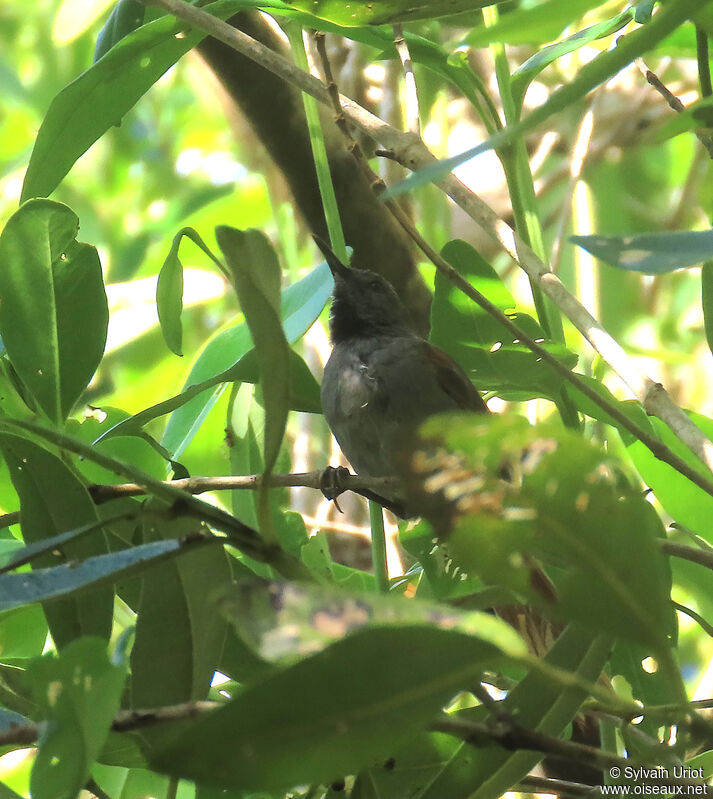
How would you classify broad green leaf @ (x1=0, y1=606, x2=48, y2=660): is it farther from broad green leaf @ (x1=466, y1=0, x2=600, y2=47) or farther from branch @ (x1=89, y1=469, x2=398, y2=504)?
broad green leaf @ (x1=466, y1=0, x2=600, y2=47)

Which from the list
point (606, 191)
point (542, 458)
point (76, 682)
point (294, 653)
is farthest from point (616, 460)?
point (606, 191)

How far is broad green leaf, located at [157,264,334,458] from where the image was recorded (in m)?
1.28

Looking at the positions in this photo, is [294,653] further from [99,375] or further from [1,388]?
[99,375]

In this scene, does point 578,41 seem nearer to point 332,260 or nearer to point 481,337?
point 481,337

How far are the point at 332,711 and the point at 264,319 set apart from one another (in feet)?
0.90

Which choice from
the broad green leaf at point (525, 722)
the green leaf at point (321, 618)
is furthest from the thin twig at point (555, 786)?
the green leaf at point (321, 618)

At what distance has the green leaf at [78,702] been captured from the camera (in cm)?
60

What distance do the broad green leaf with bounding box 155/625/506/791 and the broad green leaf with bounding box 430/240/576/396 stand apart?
0.72 metres

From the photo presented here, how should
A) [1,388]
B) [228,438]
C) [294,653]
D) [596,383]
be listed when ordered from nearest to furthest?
[294,653]
[1,388]
[596,383]
[228,438]

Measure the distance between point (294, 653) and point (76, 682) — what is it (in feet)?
0.59

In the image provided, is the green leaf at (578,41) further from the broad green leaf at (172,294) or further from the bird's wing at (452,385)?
the bird's wing at (452,385)

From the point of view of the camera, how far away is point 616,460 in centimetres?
57

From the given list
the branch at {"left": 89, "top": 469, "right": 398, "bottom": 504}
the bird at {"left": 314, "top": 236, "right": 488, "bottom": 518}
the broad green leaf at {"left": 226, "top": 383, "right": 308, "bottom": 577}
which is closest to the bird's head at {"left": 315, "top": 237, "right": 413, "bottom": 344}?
the bird at {"left": 314, "top": 236, "right": 488, "bottom": 518}

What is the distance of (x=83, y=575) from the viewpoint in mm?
646
